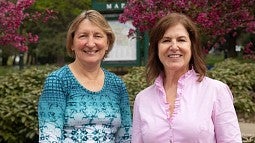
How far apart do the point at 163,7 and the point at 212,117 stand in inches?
Answer: 217

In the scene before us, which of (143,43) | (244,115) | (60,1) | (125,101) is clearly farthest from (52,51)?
(125,101)

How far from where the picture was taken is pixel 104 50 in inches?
110

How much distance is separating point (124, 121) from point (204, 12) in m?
5.15

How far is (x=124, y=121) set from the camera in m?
2.91

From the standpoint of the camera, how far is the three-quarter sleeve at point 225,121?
7.94 ft

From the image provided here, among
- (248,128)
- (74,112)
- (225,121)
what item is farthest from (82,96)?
(248,128)

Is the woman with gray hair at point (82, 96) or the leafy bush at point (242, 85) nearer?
the woman with gray hair at point (82, 96)

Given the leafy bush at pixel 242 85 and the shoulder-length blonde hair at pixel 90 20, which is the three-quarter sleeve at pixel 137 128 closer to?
the shoulder-length blonde hair at pixel 90 20

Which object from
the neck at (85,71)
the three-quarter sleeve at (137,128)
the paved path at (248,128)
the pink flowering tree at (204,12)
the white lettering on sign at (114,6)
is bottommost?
the paved path at (248,128)

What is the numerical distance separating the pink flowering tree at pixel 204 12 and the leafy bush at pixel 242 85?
5.31ft

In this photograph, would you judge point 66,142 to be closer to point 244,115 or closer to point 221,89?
point 221,89

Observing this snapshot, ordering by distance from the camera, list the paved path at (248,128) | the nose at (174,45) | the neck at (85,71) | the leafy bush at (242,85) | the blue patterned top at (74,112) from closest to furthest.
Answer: the nose at (174,45) < the blue patterned top at (74,112) < the neck at (85,71) < the paved path at (248,128) < the leafy bush at (242,85)

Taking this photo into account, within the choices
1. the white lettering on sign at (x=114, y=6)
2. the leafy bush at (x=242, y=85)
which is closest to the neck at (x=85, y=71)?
the leafy bush at (x=242, y=85)

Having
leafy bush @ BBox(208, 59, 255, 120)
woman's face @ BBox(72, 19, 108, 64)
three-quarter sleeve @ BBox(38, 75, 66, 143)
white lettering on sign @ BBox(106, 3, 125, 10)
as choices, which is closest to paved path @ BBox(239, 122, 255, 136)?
leafy bush @ BBox(208, 59, 255, 120)
